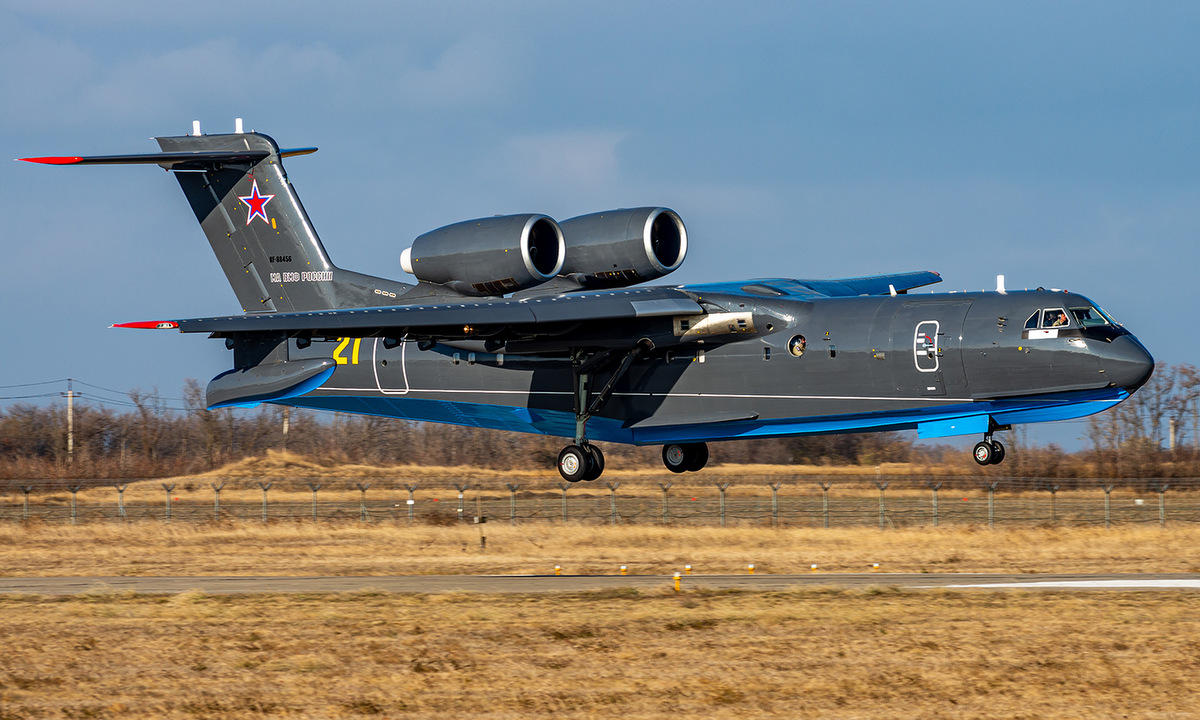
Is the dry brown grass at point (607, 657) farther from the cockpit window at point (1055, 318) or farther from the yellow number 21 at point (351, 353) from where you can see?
the yellow number 21 at point (351, 353)

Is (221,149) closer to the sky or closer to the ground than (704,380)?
closer to the sky

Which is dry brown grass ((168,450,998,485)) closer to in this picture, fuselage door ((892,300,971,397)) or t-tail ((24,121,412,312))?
t-tail ((24,121,412,312))

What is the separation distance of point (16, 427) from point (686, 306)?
4325 centimetres

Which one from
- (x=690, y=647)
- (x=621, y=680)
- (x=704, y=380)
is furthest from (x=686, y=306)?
(x=621, y=680)

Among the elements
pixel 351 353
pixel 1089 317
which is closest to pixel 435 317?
pixel 351 353

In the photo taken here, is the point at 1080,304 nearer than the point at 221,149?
Yes

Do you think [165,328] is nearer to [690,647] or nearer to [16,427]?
[690,647]

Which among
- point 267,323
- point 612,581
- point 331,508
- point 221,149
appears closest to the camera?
point 267,323

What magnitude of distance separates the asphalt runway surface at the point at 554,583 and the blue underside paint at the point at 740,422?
250 cm

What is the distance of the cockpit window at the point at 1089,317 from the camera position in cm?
1794

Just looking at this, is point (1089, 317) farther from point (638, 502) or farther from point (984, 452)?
point (638, 502)

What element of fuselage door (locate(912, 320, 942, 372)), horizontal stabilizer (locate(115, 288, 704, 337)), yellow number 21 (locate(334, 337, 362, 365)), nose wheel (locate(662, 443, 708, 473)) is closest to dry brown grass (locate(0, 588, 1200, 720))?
fuselage door (locate(912, 320, 942, 372))

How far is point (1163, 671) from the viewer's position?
14117 millimetres

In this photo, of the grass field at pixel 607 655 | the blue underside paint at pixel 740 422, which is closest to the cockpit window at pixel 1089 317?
the blue underside paint at pixel 740 422
